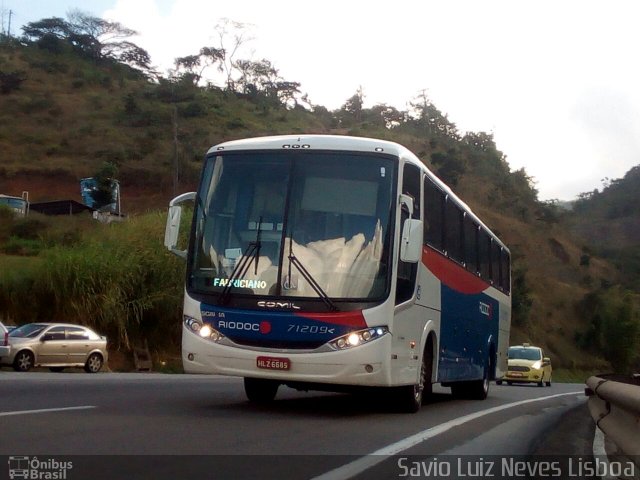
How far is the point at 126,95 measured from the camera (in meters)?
93.4

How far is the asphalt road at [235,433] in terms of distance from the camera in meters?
7.88

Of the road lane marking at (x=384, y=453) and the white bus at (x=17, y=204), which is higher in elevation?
the white bus at (x=17, y=204)

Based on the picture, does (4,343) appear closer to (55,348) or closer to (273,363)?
(55,348)

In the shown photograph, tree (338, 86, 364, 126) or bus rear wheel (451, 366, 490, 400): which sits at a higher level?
tree (338, 86, 364, 126)

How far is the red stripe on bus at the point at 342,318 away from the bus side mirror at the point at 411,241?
39.2 inches

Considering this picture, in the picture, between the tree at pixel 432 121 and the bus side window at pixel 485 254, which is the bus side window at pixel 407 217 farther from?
the tree at pixel 432 121

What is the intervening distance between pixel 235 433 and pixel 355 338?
2357mm

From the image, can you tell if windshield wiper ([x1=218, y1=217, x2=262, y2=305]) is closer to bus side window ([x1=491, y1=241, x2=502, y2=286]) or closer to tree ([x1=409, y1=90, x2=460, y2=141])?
bus side window ([x1=491, y1=241, x2=502, y2=286])

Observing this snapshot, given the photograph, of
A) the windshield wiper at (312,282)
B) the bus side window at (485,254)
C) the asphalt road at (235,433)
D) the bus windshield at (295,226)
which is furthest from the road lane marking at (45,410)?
the bus side window at (485,254)

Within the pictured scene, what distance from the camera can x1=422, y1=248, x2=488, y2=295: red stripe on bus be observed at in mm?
14305

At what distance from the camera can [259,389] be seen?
564 inches

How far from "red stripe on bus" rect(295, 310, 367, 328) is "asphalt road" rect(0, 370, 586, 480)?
A: 126cm

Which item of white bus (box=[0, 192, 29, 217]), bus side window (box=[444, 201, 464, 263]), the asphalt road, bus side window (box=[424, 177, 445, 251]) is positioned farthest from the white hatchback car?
white bus (box=[0, 192, 29, 217])

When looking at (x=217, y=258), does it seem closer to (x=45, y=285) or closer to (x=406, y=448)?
(x=406, y=448)
